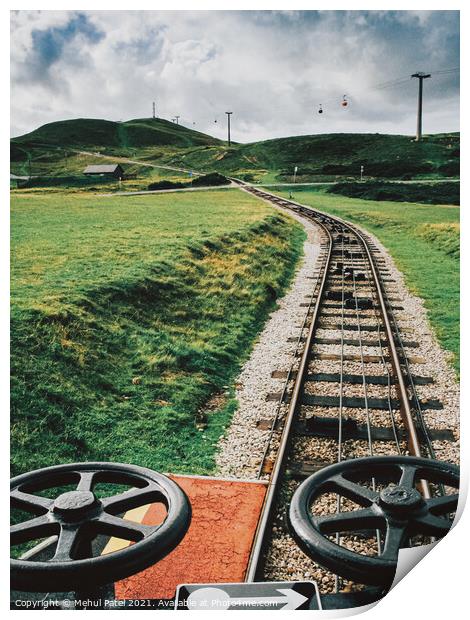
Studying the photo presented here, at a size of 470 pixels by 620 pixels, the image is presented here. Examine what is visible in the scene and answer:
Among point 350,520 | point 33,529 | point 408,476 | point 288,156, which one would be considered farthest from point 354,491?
point 288,156

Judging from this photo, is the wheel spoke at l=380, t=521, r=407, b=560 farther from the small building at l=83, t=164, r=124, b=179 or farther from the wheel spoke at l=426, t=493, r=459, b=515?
the small building at l=83, t=164, r=124, b=179

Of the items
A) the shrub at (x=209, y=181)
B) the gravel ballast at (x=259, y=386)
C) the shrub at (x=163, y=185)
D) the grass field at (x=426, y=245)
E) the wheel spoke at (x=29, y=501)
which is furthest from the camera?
the shrub at (x=209, y=181)

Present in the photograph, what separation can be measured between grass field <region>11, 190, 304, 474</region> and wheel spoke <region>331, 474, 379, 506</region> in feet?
7.35

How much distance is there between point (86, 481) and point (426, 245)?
18393 mm

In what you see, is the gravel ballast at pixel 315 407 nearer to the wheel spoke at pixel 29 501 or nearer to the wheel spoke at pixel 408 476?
the wheel spoke at pixel 408 476

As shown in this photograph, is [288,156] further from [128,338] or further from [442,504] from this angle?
[442,504]

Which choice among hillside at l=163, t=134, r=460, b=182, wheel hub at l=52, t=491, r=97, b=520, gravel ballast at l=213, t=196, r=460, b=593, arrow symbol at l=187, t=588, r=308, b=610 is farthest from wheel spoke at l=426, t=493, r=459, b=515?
hillside at l=163, t=134, r=460, b=182

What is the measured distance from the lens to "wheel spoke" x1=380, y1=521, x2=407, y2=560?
2609mm

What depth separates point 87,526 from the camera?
2768mm

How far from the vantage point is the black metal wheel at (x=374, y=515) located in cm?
259

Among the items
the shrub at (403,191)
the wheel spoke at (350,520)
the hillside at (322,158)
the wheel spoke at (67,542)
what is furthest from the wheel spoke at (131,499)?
the hillside at (322,158)

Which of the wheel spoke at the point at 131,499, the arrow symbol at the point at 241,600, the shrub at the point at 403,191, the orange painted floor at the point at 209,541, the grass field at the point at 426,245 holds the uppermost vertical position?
the shrub at the point at 403,191

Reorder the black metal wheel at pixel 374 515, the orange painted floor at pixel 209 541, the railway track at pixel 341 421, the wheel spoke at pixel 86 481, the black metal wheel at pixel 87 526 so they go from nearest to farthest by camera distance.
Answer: the black metal wheel at pixel 87 526
the black metal wheel at pixel 374 515
the wheel spoke at pixel 86 481
the orange painted floor at pixel 209 541
the railway track at pixel 341 421
